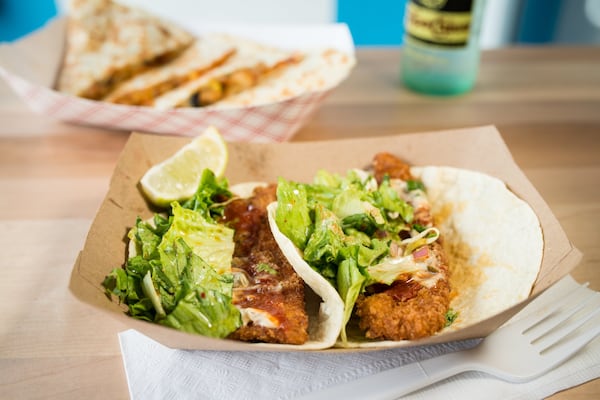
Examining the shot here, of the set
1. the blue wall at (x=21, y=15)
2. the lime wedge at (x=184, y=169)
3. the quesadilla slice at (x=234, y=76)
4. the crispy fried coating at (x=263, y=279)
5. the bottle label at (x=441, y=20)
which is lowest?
the blue wall at (x=21, y=15)

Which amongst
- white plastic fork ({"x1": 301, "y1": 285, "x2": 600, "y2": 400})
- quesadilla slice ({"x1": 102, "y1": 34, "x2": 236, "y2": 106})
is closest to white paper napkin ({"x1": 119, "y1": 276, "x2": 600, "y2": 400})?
white plastic fork ({"x1": 301, "y1": 285, "x2": 600, "y2": 400})

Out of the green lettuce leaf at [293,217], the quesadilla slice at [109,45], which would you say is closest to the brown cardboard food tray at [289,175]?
the green lettuce leaf at [293,217]

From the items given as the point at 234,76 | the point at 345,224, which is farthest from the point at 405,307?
the point at 234,76

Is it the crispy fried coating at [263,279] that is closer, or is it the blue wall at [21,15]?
the crispy fried coating at [263,279]

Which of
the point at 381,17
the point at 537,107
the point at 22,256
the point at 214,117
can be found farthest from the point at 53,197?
the point at 381,17

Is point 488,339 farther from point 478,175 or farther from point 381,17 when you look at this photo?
point 381,17

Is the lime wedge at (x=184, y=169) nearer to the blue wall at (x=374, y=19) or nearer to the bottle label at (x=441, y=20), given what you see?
the bottle label at (x=441, y=20)

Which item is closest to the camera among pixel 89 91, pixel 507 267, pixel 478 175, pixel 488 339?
pixel 488 339
